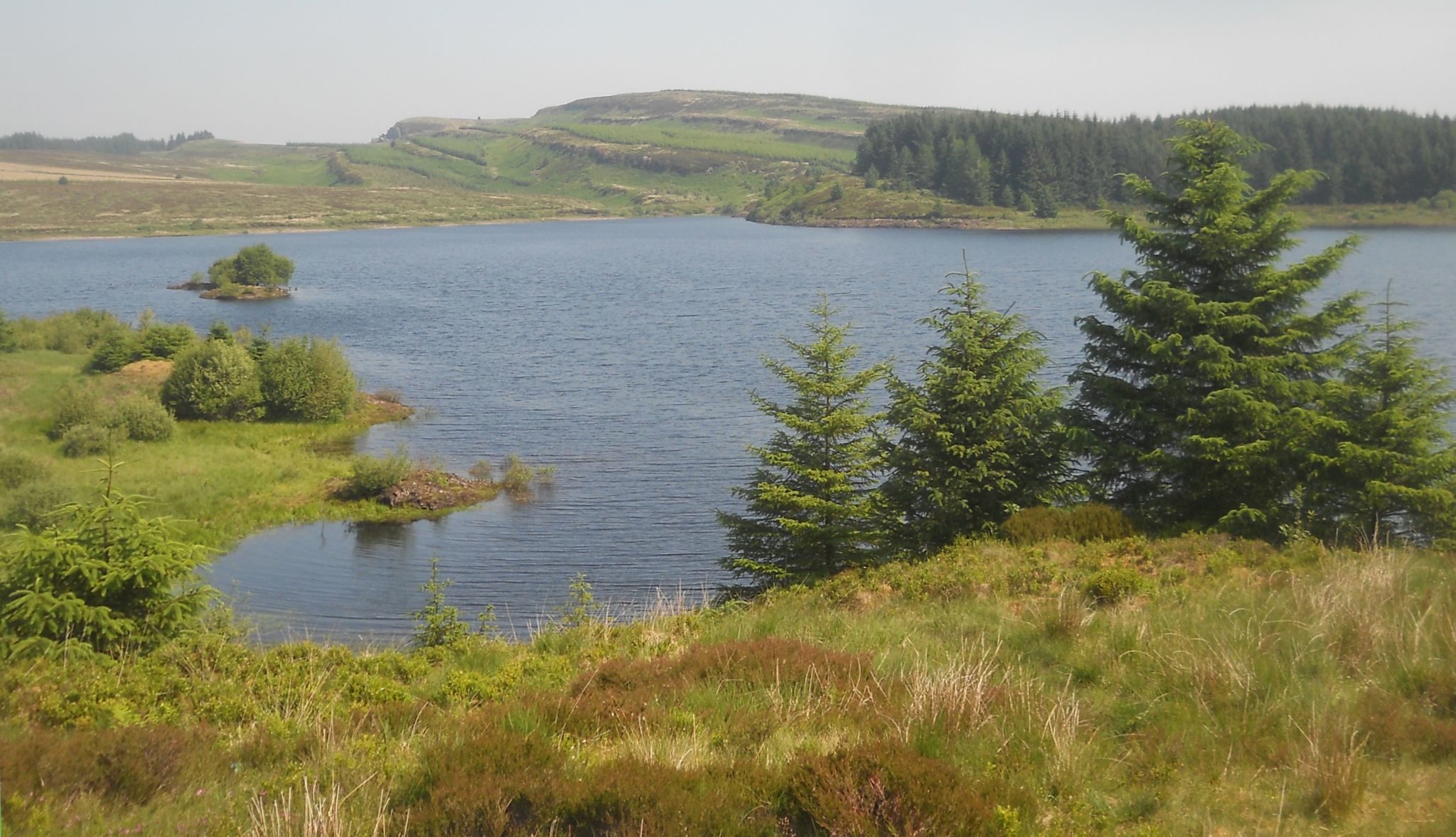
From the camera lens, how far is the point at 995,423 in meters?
20.0

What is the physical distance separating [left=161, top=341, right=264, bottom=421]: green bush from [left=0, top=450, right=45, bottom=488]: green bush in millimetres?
11338

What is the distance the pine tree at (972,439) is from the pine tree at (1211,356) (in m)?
1.09

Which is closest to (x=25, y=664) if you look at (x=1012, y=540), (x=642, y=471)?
(x=1012, y=540)

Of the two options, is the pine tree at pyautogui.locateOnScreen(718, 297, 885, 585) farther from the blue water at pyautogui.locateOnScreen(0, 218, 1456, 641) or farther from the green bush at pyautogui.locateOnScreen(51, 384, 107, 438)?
the green bush at pyautogui.locateOnScreen(51, 384, 107, 438)

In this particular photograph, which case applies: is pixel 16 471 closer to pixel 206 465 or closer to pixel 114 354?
pixel 206 465

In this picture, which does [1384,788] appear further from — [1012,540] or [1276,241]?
[1276,241]

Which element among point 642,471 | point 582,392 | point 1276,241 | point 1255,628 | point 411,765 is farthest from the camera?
point 582,392

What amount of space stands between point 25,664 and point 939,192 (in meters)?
175

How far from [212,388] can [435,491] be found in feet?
49.9

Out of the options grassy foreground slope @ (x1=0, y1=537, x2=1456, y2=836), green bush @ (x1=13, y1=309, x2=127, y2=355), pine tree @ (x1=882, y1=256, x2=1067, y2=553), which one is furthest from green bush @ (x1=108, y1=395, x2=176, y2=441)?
grassy foreground slope @ (x1=0, y1=537, x2=1456, y2=836)

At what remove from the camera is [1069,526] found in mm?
17109

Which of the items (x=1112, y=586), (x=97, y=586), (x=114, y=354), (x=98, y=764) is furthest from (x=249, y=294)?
(x=98, y=764)

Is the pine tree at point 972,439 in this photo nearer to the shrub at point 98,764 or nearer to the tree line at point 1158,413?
the tree line at point 1158,413

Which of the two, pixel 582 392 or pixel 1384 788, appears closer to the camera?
pixel 1384 788
